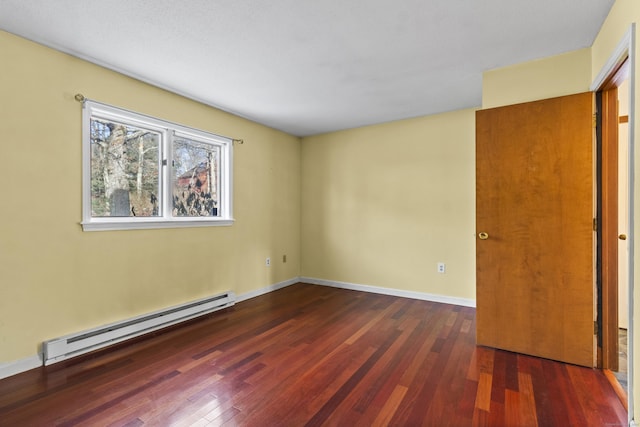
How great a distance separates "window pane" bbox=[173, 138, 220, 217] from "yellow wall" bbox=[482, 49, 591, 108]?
3000mm

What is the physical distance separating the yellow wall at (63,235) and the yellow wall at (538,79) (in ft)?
9.66

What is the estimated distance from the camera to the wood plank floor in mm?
1702

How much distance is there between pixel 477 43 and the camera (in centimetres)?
226

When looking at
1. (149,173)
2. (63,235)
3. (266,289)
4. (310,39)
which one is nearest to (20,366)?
(63,235)

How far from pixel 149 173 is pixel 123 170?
26 cm

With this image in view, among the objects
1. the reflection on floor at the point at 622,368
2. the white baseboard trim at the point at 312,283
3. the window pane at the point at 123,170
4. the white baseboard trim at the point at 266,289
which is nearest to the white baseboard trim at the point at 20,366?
the white baseboard trim at the point at 312,283

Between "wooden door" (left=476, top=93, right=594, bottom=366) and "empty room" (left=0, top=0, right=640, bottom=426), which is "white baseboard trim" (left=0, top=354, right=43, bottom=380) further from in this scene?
"wooden door" (left=476, top=93, right=594, bottom=366)

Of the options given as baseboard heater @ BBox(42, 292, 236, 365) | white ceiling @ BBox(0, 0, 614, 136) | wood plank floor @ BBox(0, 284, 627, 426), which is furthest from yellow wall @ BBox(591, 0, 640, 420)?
baseboard heater @ BBox(42, 292, 236, 365)

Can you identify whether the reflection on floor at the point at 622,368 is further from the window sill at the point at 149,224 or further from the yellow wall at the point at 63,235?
the window sill at the point at 149,224

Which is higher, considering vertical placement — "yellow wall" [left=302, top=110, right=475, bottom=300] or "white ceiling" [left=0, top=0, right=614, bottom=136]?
"white ceiling" [left=0, top=0, right=614, bottom=136]

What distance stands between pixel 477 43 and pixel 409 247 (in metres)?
2.48

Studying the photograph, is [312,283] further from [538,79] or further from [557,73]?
[557,73]

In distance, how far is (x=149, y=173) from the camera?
310cm

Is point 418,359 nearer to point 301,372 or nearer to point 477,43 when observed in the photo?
point 301,372
